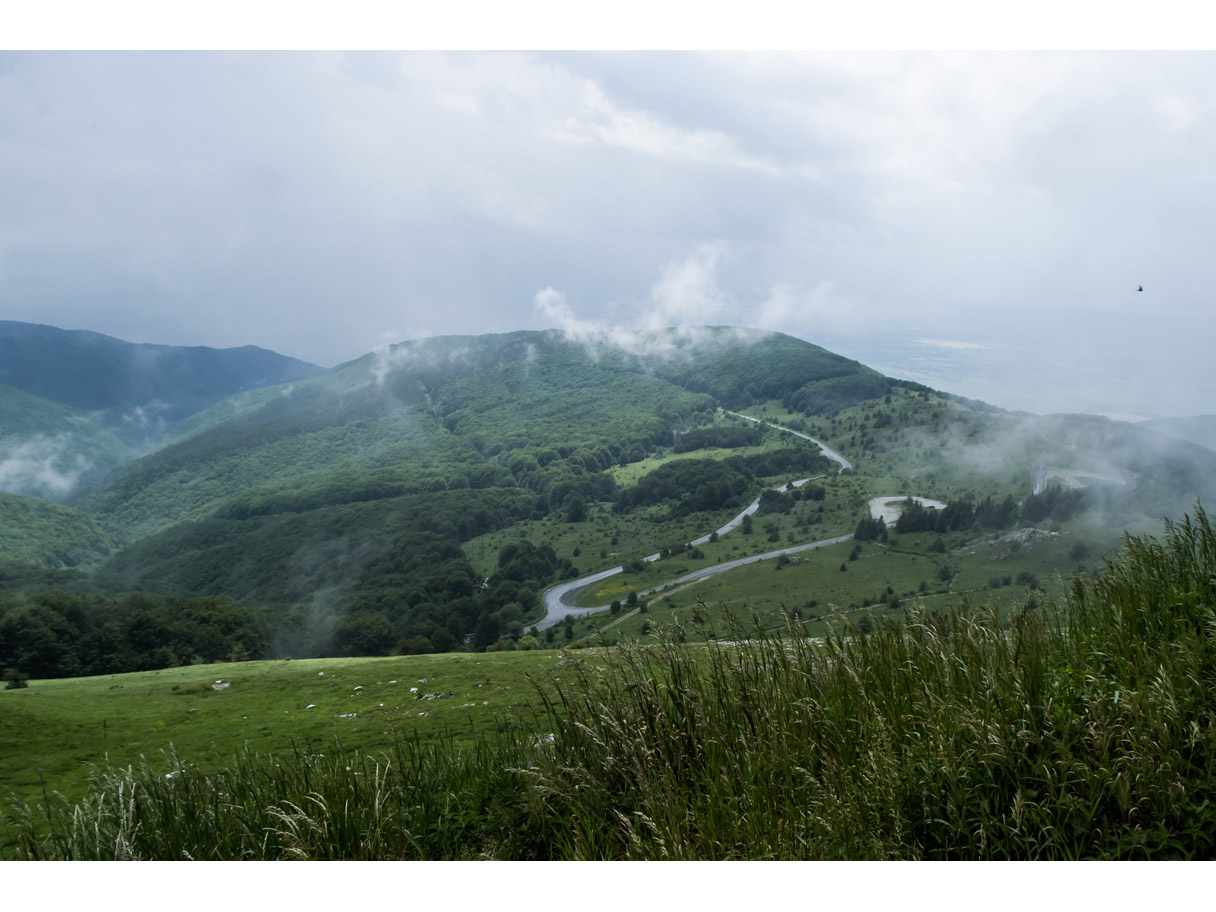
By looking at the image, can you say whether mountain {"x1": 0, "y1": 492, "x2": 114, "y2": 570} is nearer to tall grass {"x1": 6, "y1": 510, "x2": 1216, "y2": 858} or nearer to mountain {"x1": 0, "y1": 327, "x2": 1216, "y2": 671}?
mountain {"x1": 0, "y1": 327, "x2": 1216, "y2": 671}

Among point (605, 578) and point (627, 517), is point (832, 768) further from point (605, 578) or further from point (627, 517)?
point (627, 517)

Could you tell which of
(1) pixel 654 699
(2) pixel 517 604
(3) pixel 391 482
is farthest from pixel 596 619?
(3) pixel 391 482

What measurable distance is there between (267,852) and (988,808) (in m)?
4.48

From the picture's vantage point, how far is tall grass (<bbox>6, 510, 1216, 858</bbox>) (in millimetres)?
3400

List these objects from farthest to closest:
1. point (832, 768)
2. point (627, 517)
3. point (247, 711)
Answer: point (627, 517) → point (247, 711) → point (832, 768)

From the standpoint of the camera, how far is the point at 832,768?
12.8ft

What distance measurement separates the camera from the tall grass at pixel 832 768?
340cm

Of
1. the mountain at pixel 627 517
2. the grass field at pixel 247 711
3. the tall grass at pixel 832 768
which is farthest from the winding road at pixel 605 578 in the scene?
the tall grass at pixel 832 768

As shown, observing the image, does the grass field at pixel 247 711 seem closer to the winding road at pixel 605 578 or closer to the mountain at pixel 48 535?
the winding road at pixel 605 578

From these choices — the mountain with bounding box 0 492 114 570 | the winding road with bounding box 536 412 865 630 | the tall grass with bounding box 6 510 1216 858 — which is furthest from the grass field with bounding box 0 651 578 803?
the mountain with bounding box 0 492 114 570

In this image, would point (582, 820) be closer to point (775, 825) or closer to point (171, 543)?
point (775, 825)

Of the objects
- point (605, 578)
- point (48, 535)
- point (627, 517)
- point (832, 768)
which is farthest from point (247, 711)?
point (48, 535)

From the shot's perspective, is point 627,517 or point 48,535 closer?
point 627,517

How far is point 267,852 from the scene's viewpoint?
433 cm
